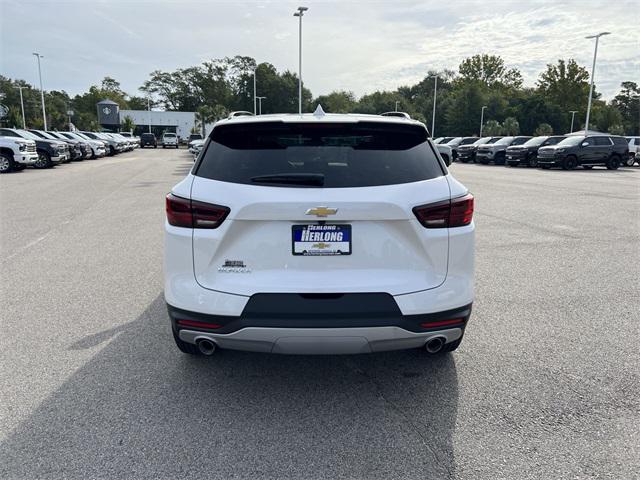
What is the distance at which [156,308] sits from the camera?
479 centimetres

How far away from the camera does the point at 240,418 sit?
2945 mm

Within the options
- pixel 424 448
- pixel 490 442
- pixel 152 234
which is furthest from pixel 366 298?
pixel 152 234

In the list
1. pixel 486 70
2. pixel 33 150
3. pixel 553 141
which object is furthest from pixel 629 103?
pixel 33 150

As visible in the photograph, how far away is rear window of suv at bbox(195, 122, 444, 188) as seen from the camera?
2.88 metres

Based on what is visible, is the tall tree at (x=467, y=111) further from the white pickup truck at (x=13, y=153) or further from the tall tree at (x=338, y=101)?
the white pickup truck at (x=13, y=153)

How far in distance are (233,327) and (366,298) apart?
80 centimetres

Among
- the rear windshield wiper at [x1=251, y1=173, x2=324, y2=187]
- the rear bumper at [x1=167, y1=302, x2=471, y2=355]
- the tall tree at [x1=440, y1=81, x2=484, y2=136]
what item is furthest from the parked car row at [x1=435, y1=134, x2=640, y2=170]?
the tall tree at [x1=440, y1=81, x2=484, y2=136]

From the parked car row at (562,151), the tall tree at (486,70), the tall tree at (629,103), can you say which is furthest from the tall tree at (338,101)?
the parked car row at (562,151)

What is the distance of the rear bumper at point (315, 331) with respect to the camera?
2.73 m

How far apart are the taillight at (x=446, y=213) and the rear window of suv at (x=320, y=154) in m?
0.21

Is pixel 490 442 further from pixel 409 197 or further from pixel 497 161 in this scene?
pixel 497 161

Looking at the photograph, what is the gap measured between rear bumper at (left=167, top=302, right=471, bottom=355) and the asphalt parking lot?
493mm

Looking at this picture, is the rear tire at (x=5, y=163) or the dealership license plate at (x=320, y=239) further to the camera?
the rear tire at (x=5, y=163)

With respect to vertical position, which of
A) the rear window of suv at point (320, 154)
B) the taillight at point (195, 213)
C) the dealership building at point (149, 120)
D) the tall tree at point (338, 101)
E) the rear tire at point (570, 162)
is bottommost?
the rear tire at point (570, 162)
